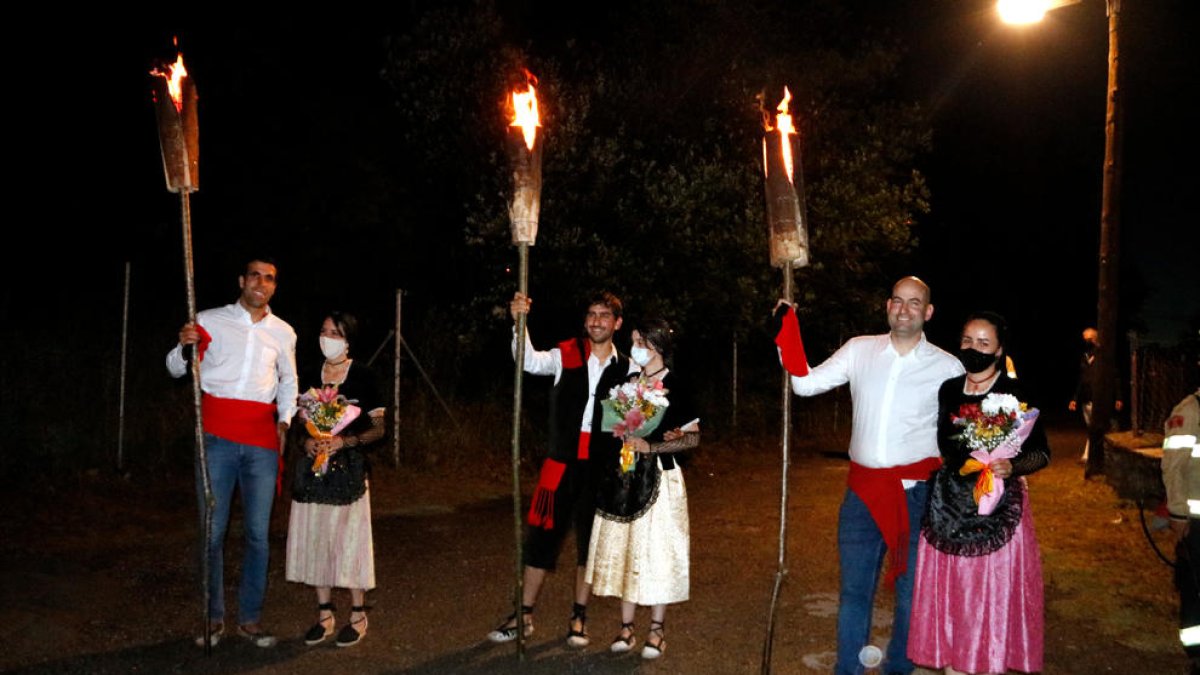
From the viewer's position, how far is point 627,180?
48.1 feet

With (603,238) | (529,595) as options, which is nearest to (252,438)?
(529,595)

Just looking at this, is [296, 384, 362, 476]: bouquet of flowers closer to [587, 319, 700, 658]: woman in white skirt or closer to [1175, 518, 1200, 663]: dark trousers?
[587, 319, 700, 658]: woman in white skirt

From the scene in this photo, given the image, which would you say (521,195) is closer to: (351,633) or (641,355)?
(641,355)

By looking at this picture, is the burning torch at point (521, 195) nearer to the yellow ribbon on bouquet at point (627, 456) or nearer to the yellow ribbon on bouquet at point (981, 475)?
the yellow ribbon on bouquet at point (627, 456)

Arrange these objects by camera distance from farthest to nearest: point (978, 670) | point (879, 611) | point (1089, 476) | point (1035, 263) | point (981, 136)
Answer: point (1035, 263)
point (981, 136)
point (1089, 476)
point (879, 611)
point (978, 670)

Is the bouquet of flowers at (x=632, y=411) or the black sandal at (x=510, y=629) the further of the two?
the black sandal at (x=510, y=629)

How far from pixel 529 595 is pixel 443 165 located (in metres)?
9.67

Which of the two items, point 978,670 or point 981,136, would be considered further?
point 981,136

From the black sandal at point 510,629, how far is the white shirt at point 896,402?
226cm

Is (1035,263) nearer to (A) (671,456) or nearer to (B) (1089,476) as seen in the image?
(B) (1089,476)

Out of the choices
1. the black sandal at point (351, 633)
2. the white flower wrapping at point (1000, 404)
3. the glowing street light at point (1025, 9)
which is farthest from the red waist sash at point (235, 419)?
the glowing street light at point (1025, 9)

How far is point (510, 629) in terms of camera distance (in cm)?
619

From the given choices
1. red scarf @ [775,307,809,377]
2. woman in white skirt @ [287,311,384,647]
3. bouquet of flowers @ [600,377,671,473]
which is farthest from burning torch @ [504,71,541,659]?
red scarf @ [775,307,809,377]

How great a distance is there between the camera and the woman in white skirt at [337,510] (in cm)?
599
